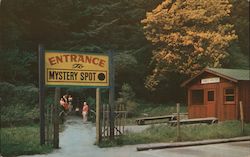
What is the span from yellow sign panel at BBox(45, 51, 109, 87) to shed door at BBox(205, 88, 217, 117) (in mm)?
4417

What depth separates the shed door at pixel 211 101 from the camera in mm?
12477

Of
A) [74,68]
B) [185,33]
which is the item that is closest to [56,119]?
[74,68]

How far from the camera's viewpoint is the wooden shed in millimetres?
12273

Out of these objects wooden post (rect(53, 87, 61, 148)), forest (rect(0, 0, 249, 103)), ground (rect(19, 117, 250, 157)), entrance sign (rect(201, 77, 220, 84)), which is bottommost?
ground (rect(19, 117, 250, 157))

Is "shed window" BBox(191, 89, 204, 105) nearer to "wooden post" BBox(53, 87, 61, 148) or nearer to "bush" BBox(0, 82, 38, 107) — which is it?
"wooden post" BBox(53, 87, 61, 148)

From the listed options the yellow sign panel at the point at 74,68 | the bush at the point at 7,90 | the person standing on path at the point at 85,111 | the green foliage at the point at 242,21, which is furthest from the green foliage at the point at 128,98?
the green foliage at the point at 242,21

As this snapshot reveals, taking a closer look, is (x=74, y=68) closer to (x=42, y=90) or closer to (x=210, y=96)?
(x=42, y=90)

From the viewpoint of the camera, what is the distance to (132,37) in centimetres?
764

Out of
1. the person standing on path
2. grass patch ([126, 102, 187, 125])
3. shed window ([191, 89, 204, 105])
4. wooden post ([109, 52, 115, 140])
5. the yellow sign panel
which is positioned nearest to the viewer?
the person standing on path

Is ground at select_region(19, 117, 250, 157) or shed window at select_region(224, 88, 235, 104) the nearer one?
ground at select_region(19, 117, 250, 157)

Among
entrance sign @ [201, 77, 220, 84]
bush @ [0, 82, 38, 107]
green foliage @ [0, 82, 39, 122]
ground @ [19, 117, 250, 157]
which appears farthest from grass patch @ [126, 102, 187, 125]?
entrance sign @ [201, 77, 220, 84]

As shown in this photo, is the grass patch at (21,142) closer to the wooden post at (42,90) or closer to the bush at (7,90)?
the wooden post at (42,90)

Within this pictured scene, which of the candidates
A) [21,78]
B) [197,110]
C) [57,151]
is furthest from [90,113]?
[197,110]

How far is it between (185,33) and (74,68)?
2173 mm
